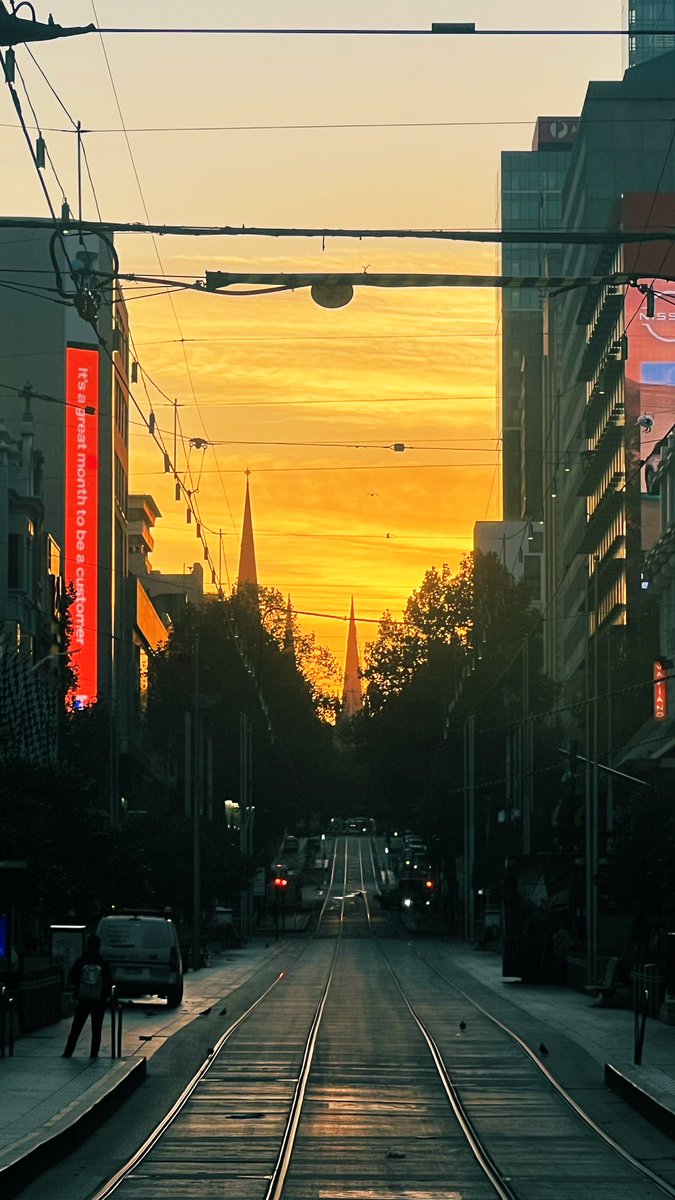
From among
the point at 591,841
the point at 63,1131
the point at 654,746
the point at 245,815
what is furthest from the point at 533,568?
the point at 63,1131

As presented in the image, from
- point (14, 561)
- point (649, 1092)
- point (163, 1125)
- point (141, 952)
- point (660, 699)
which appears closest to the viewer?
point (163, 1125)

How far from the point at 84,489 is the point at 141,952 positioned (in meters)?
65.8

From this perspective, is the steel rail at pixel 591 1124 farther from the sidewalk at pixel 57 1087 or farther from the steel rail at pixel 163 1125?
the sidewalk at pixel 57 1087

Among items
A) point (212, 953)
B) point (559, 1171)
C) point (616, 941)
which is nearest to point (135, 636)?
point (212, 953)

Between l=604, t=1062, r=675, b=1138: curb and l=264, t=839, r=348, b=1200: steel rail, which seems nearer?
l=264, t=839, r=348, b=1200: steel rail

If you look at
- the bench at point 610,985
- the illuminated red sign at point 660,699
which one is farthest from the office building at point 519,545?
the bench at point 610,985

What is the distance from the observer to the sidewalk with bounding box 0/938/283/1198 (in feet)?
53.0

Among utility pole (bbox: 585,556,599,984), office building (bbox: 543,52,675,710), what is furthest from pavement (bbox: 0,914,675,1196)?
office building (bbox: 543,52,675,710)

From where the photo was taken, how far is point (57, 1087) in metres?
21.2

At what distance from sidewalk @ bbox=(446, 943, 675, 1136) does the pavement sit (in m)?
0.02

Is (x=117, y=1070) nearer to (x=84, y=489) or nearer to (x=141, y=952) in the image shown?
(x=141, y=952)

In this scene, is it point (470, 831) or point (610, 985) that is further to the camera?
point (470, 831)

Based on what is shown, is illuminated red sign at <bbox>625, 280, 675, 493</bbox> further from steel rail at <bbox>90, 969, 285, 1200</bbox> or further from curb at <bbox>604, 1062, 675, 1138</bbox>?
curb at <bbox>604, 1062, 675, 1138</bbox>

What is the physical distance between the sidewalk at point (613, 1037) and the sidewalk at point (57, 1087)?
18.2 feet
